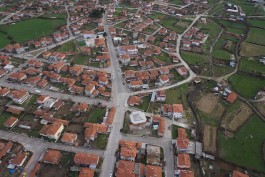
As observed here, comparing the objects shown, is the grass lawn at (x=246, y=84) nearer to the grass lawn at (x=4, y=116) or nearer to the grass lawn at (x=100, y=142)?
the grass lawn at (x=100, y=142)

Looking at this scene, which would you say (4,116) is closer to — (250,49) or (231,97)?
(231,97)

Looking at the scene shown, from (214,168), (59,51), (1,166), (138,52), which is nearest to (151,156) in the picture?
(214,168)

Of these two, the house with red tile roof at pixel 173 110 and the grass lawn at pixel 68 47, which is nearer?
the house with red tile roof at pixel 173 110

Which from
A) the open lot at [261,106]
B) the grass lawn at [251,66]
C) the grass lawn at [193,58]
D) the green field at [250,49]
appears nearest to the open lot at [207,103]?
the open lot at [261,106]

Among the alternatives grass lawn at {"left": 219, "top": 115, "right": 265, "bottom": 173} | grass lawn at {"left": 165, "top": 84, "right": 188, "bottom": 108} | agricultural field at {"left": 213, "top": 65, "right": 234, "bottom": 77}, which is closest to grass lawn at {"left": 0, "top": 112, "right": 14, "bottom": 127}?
grass lawn at {"left": 165, "top": 84, "right": 188, "bottom": 108}

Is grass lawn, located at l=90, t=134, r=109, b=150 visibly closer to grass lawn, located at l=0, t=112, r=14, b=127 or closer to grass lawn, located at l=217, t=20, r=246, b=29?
grass lawn, located at l=0, t=112, r=14, b=127

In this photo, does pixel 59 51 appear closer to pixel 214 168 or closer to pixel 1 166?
pixel 1 166

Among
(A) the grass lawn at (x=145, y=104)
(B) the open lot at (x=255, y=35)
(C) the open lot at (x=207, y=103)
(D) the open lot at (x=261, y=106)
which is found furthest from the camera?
(B) the open lot at (x=255, y=35)

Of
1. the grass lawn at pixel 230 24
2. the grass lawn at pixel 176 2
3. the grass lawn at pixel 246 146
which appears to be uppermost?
the grass lawn at pixel 176 2
